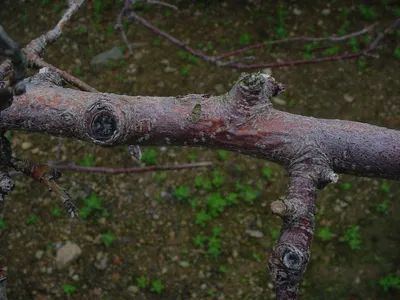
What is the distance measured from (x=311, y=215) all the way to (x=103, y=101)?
604 millimetres

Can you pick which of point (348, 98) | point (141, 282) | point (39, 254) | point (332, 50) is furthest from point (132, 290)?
point (332, 50)

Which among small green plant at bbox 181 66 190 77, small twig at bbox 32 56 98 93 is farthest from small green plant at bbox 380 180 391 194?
small twig at bbox 32 56 98 93

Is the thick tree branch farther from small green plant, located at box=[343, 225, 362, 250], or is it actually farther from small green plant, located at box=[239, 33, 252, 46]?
small green plant, located at box=[239, 33, 252, 46]

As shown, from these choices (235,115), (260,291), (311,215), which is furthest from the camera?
(260,291)

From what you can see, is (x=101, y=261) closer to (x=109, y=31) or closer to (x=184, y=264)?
(x=184, y=264)

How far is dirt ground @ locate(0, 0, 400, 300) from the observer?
3.40 m

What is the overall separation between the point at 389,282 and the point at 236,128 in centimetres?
267

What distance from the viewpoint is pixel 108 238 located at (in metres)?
3.56

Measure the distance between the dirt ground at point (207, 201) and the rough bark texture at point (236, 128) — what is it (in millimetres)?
2411

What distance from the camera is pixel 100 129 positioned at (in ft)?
3.63

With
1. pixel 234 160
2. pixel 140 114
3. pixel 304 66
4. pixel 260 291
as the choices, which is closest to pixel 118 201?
pixel 234 160

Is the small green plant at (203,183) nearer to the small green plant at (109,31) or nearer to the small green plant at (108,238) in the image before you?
the small green plant at (108,238)

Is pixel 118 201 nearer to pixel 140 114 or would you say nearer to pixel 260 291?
pixel 260 291

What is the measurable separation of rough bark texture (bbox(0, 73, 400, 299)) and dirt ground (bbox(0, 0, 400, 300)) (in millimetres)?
2411
